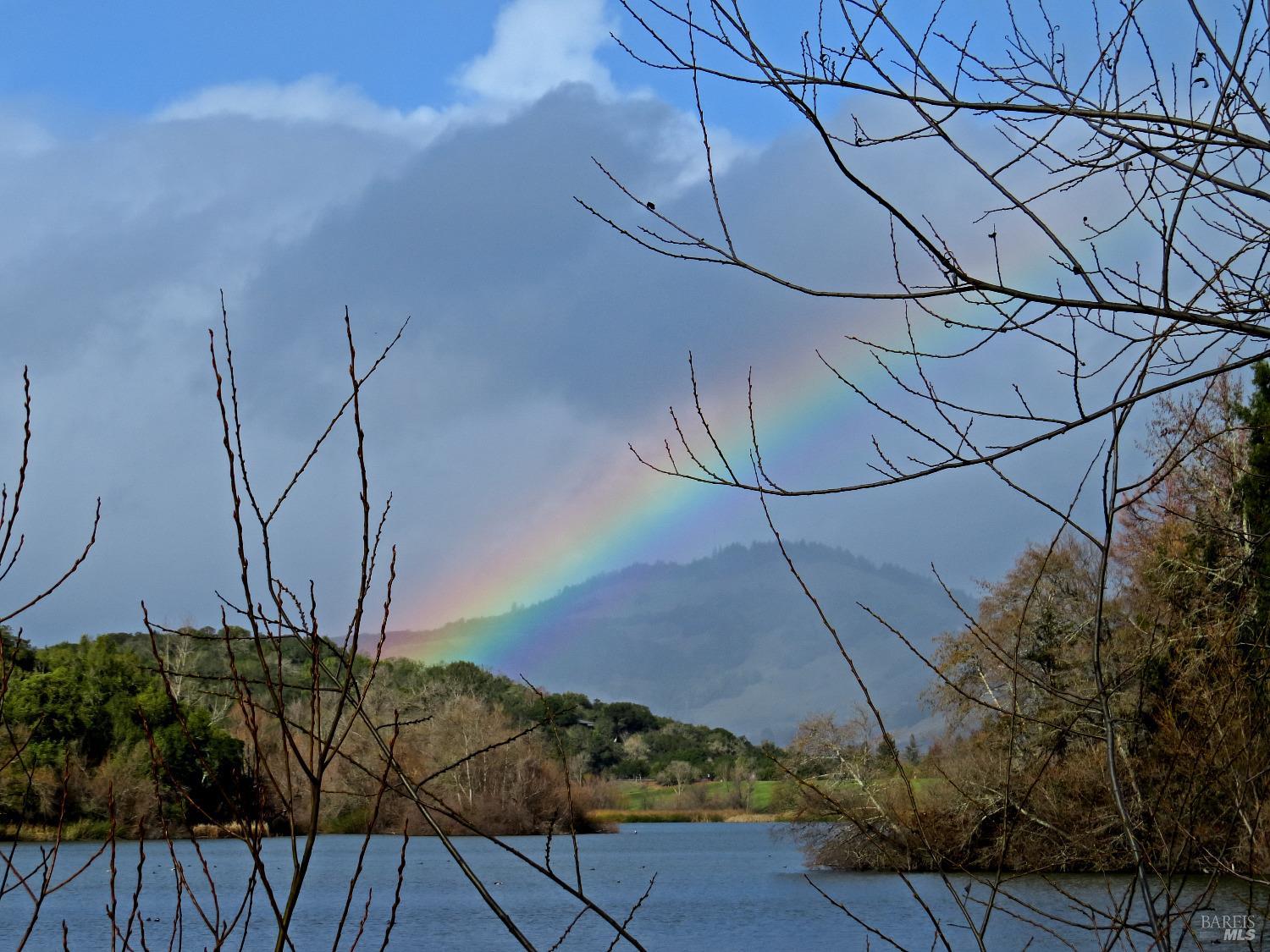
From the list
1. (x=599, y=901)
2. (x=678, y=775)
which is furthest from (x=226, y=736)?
(x=678, y=775)

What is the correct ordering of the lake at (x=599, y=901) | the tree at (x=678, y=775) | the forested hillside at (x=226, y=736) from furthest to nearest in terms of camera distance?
the tree at (x=678, y=775) → the forested hillside at (x=226, y=736) → the lake at (x=599, y=901)

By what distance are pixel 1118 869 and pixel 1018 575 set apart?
263 inches

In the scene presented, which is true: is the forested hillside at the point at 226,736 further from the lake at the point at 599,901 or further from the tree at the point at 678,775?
the tree at the point at 678,775

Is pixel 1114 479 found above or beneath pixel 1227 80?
beneath

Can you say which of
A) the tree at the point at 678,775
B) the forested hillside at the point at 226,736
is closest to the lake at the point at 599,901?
the forested hillside at the point at 226,736

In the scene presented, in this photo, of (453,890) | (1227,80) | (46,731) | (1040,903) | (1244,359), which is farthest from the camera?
(46,731)

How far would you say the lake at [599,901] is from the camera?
1959cm

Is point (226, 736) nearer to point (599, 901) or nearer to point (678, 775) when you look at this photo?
point (599, 901)

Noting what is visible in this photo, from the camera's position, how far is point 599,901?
23094 millimetres

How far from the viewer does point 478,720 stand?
1950 inches

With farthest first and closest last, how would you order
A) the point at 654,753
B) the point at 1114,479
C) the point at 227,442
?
the point at 654,753, the point at 1114,479, the point at 227,442

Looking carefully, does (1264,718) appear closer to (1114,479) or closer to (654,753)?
(1114,479)

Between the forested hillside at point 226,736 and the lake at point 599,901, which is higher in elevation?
the forested hillside at point 226,736

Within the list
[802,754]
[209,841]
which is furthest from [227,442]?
[209,841]
